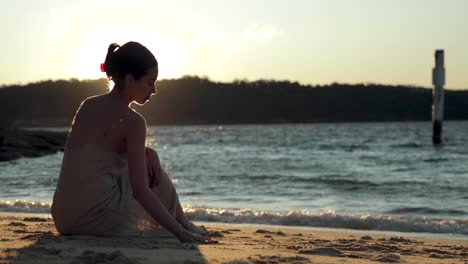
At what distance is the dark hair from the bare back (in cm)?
20

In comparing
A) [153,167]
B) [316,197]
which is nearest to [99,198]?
[153,167]

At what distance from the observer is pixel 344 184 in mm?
12414

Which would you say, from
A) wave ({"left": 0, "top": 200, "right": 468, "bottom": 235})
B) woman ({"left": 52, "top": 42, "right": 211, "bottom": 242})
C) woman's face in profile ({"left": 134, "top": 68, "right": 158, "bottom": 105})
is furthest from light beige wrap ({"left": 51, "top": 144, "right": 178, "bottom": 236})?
wave ({"left": 0, "top": 200, "right": 468, "bottom": 235})

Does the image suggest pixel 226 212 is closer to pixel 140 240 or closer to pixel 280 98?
pixel 140 240

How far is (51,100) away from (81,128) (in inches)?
3385

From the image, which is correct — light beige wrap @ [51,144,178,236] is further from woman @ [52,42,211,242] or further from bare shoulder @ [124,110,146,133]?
bare shoulder @ [124,110,146,133]

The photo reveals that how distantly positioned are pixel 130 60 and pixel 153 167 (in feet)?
2.30

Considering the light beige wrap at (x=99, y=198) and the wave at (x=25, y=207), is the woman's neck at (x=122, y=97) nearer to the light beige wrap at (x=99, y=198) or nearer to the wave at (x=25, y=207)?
the light beige wrap at (x=99, y=198)

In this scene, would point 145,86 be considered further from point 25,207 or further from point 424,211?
point 424,211

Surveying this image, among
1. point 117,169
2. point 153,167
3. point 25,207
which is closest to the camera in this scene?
point 117,169

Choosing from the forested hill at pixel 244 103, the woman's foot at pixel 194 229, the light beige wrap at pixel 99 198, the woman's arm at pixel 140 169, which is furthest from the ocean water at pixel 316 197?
the forested hill at pixel 244 103

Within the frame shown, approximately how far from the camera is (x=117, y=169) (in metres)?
3.82

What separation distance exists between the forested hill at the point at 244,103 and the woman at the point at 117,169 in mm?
74616

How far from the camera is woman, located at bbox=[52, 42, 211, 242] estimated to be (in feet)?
11.8
